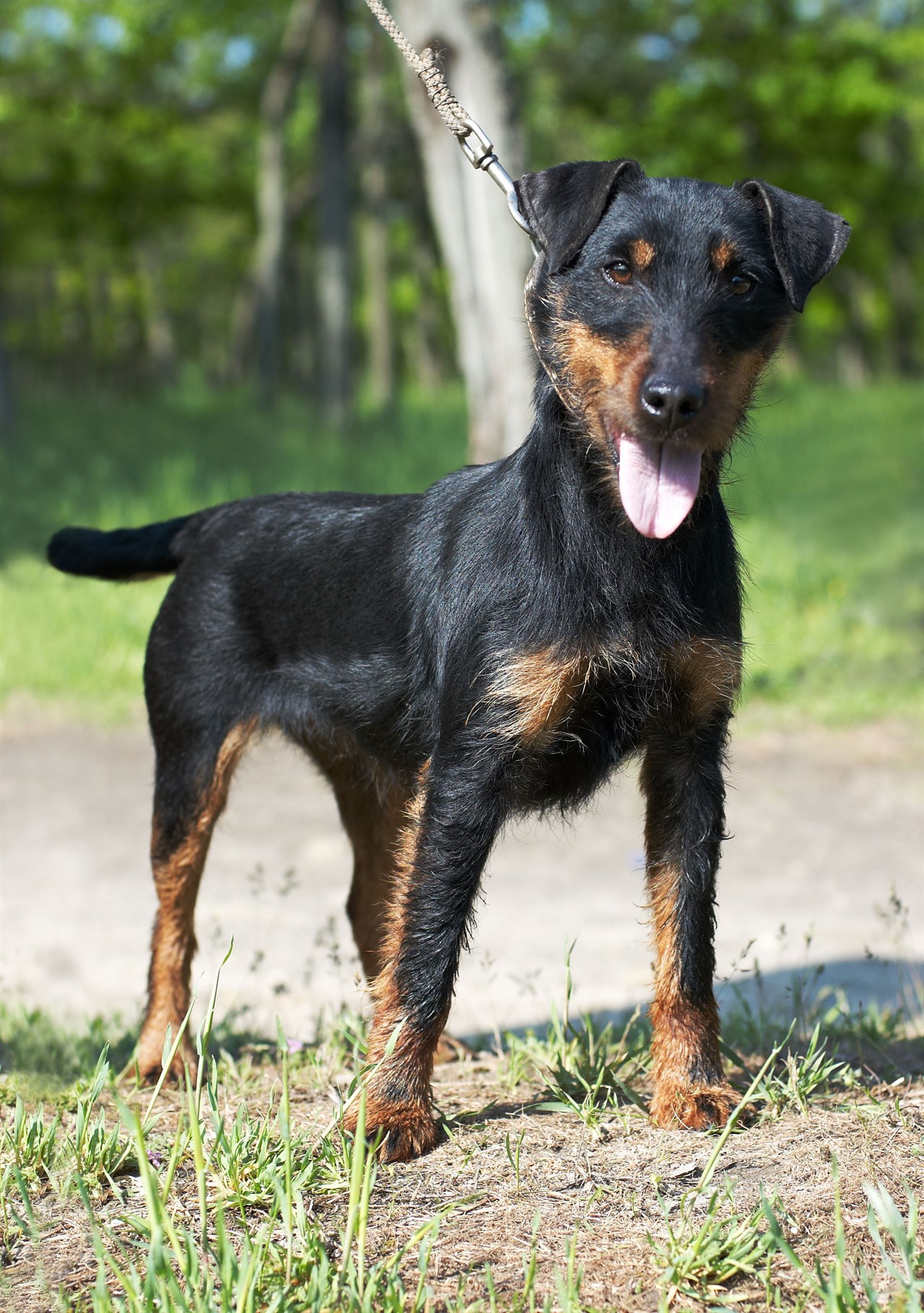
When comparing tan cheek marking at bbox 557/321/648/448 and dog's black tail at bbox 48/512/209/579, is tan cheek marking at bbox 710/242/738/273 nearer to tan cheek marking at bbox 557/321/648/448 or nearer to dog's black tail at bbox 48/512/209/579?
tan cheek marking at bbox 557/321/648/448

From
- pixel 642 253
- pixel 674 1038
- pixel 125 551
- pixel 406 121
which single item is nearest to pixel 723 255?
pixel 642 253

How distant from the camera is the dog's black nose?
282 centimetres

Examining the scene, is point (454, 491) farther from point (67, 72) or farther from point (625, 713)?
point (67, 72)

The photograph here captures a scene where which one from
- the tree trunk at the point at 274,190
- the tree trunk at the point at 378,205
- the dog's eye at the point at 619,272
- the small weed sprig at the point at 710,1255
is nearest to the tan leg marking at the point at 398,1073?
the small weed sprig at the point at 710,1255

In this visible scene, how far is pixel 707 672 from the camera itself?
3.32 m

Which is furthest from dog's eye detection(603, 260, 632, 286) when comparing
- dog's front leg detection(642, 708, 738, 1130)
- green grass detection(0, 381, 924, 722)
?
dog's front leg detection(642, 708, 738, 1130)

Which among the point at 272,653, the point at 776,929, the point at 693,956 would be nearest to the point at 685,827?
the point at 693,956

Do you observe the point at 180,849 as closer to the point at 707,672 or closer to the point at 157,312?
the point at 707,672

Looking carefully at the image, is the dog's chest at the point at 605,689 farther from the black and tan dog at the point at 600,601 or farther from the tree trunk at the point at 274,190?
the tree trunk at the point at 274,190

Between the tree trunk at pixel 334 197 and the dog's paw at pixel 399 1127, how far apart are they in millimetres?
15237

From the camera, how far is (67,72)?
72.9 ft

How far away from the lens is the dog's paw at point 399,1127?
10.4 ft

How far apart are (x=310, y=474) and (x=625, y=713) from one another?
11.0 meters

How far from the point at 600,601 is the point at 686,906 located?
2.83ft
